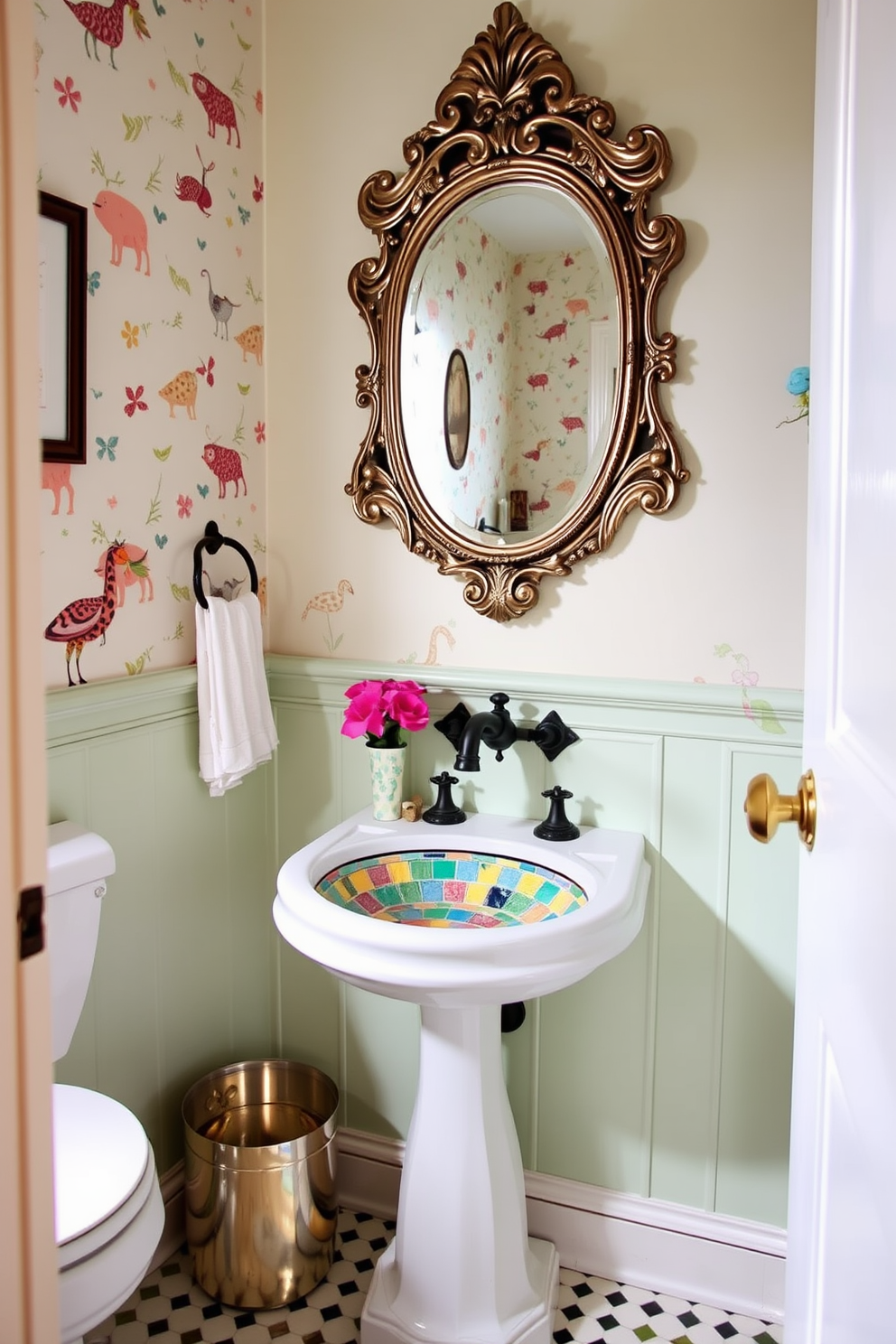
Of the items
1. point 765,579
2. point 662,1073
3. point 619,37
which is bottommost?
point 662,1073

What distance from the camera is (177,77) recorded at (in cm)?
173

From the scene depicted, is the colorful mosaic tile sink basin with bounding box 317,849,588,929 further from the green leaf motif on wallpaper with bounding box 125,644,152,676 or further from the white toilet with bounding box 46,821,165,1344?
the green leaf motif on wallpaper with bounding box 125,644,152,676

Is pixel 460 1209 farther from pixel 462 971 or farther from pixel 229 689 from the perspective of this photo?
pixel 229 689

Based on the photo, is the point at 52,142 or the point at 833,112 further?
the point at 52,142

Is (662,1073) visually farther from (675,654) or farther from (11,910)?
(11,910)

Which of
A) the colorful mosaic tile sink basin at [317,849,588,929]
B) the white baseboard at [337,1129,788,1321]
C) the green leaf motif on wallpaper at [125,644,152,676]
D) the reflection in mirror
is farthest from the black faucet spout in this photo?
the white baseboard at [337,1129,788,1321]

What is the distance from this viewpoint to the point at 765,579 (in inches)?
65.4

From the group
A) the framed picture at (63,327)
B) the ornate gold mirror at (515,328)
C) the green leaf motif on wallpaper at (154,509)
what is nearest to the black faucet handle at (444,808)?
the ornate gold mirror at (515,328)

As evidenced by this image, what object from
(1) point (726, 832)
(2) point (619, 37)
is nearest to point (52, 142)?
(2) point (619, 37)

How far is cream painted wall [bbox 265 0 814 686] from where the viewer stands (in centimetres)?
161

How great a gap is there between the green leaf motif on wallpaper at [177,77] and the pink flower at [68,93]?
260mm

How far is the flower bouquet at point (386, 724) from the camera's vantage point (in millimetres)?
1777

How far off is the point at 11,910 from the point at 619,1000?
55.1 inches

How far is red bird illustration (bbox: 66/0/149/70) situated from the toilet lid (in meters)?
1.57
